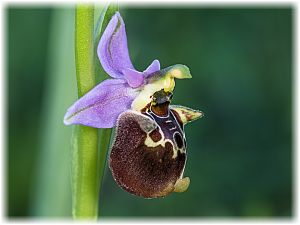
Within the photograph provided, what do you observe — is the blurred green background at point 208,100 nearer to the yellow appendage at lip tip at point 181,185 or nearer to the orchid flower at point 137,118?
the orchid flower at point 137,118

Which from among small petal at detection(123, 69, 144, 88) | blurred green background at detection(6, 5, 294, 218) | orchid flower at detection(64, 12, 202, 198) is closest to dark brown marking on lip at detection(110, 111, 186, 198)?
orchid flower at detection(64, 12, 202, 198)

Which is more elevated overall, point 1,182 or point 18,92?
point 18,92

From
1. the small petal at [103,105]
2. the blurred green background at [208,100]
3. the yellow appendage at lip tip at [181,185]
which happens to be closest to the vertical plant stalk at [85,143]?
the small petal at [103,105]

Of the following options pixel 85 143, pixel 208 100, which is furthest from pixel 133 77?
pixel 208 100

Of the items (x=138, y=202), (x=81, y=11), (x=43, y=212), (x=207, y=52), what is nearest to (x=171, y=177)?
(x=81, y=11)

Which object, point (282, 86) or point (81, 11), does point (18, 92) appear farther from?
point (81, 11)

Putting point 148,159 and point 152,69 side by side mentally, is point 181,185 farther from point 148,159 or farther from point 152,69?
point 152,69

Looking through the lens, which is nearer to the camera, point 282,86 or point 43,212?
point 43,212
